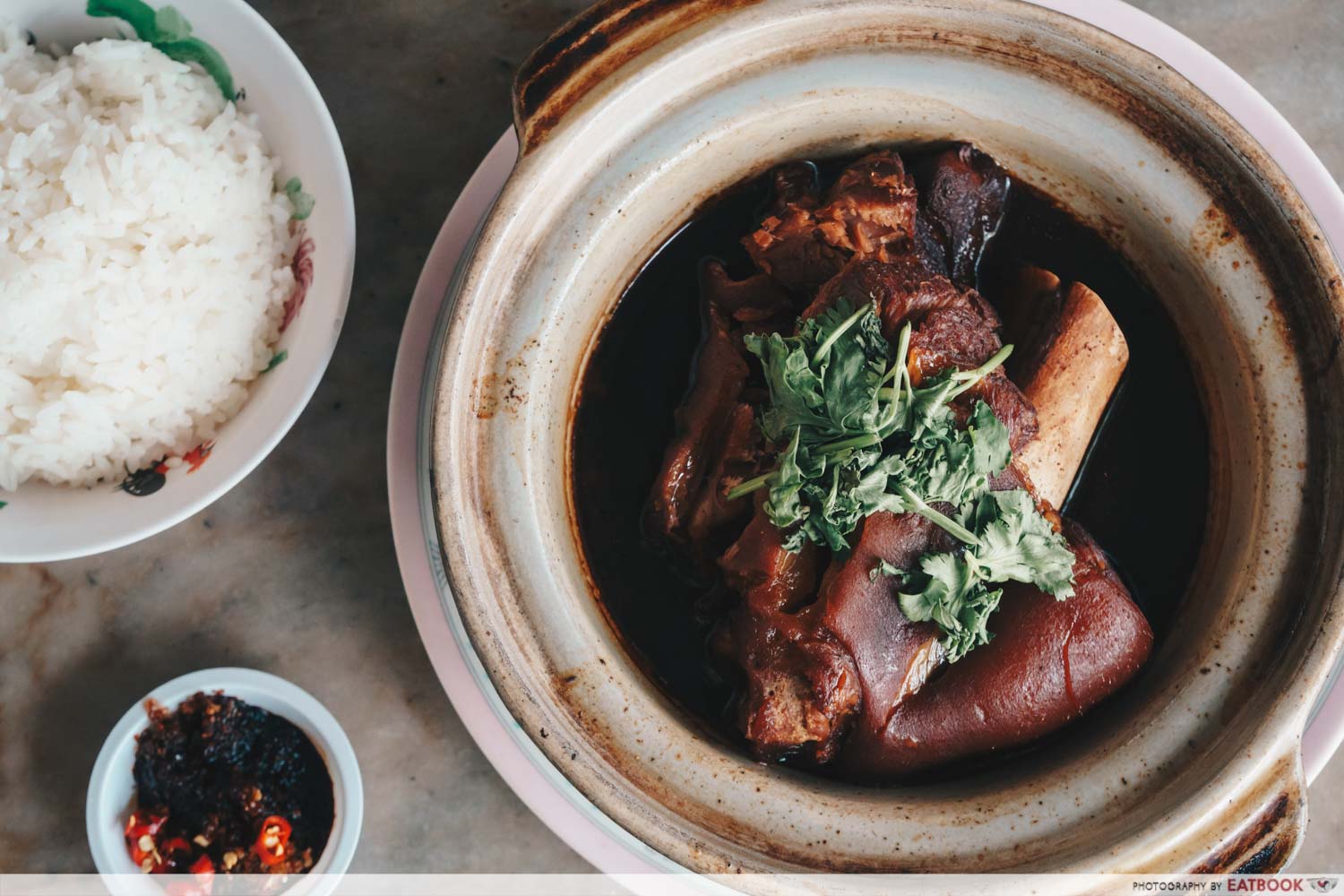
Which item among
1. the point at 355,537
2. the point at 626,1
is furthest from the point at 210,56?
the point at 355,537

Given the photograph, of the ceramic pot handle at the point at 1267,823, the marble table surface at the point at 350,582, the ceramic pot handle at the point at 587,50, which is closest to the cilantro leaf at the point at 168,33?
the marble table surface at the point at 350,582

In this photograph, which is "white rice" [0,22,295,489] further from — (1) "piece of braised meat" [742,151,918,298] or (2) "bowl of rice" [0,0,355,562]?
(1) "piece of braised meat" [742,151,918,298]

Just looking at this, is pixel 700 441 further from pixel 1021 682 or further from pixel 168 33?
pixel 168 33

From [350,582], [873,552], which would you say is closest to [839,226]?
[873,552]

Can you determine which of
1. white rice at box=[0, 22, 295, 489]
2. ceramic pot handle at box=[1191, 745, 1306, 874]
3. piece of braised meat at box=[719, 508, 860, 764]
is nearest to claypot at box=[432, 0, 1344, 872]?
ceramic pot handle at box=[1191, 745, 1306, 874]

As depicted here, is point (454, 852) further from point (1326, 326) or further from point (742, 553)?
point (1326, 326)

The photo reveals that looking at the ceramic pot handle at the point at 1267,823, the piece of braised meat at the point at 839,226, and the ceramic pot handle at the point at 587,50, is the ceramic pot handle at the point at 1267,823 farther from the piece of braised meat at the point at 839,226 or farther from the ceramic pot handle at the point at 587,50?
the ceramic pot handle at the point at 587,50
